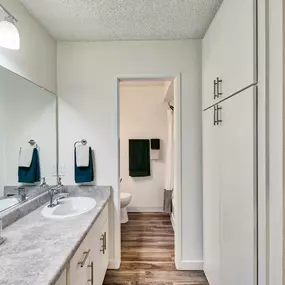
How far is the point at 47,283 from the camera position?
3.08ft

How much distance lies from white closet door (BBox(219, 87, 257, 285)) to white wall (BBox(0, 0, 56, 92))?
1554 millimetres

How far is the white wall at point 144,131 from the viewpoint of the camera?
465 cm

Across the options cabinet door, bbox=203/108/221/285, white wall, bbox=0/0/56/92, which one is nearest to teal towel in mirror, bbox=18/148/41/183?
white wall, bbox=0/0/56/92

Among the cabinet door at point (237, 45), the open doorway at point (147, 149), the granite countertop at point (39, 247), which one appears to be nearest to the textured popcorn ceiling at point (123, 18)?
the cabinet door at point (237, 45)

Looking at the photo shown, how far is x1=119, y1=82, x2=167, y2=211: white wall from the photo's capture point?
465 centimetres

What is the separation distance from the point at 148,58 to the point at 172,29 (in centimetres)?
38

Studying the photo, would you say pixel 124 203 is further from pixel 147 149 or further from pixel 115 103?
pixel 115 103

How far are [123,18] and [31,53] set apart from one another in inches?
32.4

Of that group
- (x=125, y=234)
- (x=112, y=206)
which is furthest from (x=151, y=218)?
(x=112, y=206)

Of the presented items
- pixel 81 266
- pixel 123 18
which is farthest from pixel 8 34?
pixel 81 266

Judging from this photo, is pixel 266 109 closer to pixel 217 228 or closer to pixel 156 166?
pixel 217 228

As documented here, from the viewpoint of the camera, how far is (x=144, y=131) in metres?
4.68

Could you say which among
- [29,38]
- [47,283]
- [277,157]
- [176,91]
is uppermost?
[29,38]

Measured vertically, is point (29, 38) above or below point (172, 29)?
below
